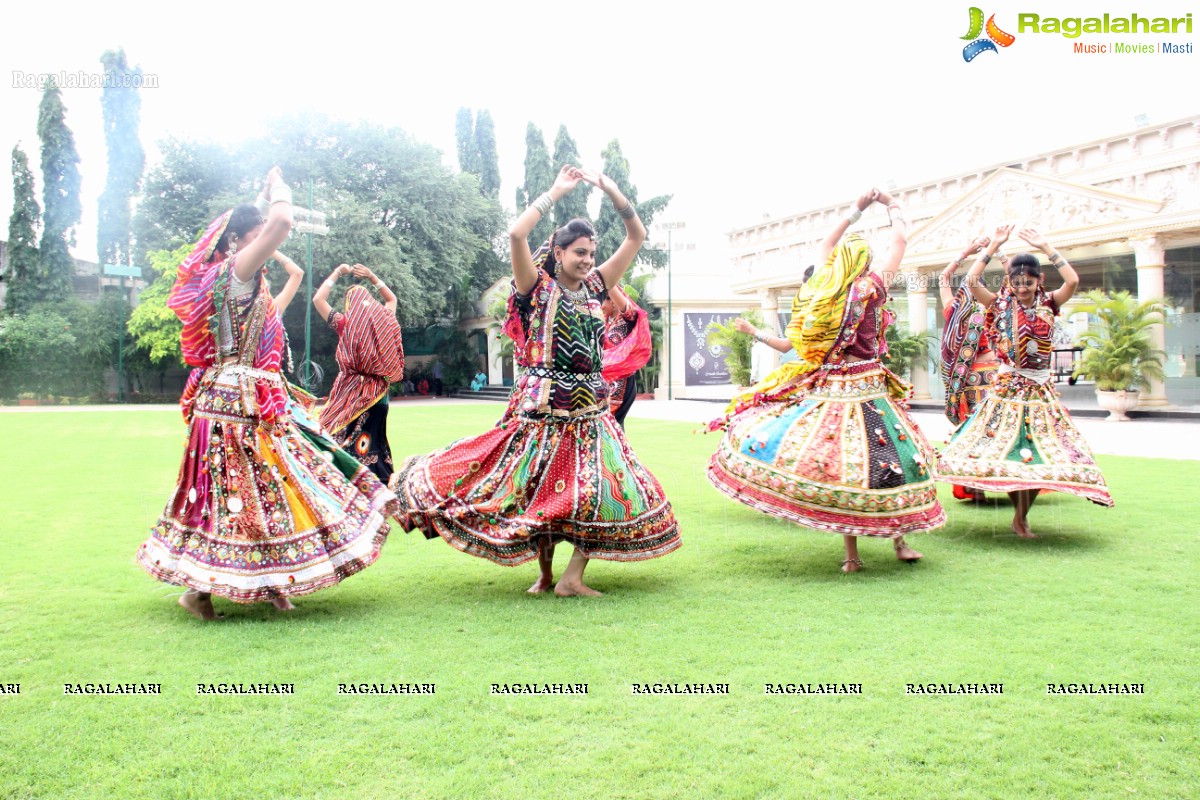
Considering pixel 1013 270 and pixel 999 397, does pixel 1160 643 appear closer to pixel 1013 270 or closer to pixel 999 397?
pixel 999 397

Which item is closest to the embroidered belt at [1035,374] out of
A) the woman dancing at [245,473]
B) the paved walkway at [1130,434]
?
the paved walkway at [1130,434]

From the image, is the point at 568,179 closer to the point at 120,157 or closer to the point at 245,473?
the point at 245,473

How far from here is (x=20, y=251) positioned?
34.4m

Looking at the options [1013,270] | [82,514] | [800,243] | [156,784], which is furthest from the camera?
[800,243]

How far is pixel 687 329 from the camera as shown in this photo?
3158 cm

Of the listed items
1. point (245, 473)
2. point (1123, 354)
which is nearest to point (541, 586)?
point (245, 473)

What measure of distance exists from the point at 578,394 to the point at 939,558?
8.26 ft

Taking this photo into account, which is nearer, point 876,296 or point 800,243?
point 876,296

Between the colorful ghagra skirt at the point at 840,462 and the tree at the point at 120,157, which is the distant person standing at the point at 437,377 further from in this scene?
the colorful ghagra skirt at the point at 840,462

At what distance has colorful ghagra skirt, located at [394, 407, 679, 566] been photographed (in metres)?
4.34

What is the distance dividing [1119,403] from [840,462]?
15028 mm

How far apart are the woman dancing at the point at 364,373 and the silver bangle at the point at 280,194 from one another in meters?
3.02

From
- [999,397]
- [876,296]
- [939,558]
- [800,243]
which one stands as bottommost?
[939,558]

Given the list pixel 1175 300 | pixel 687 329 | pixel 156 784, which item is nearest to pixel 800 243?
pixel 687 329
